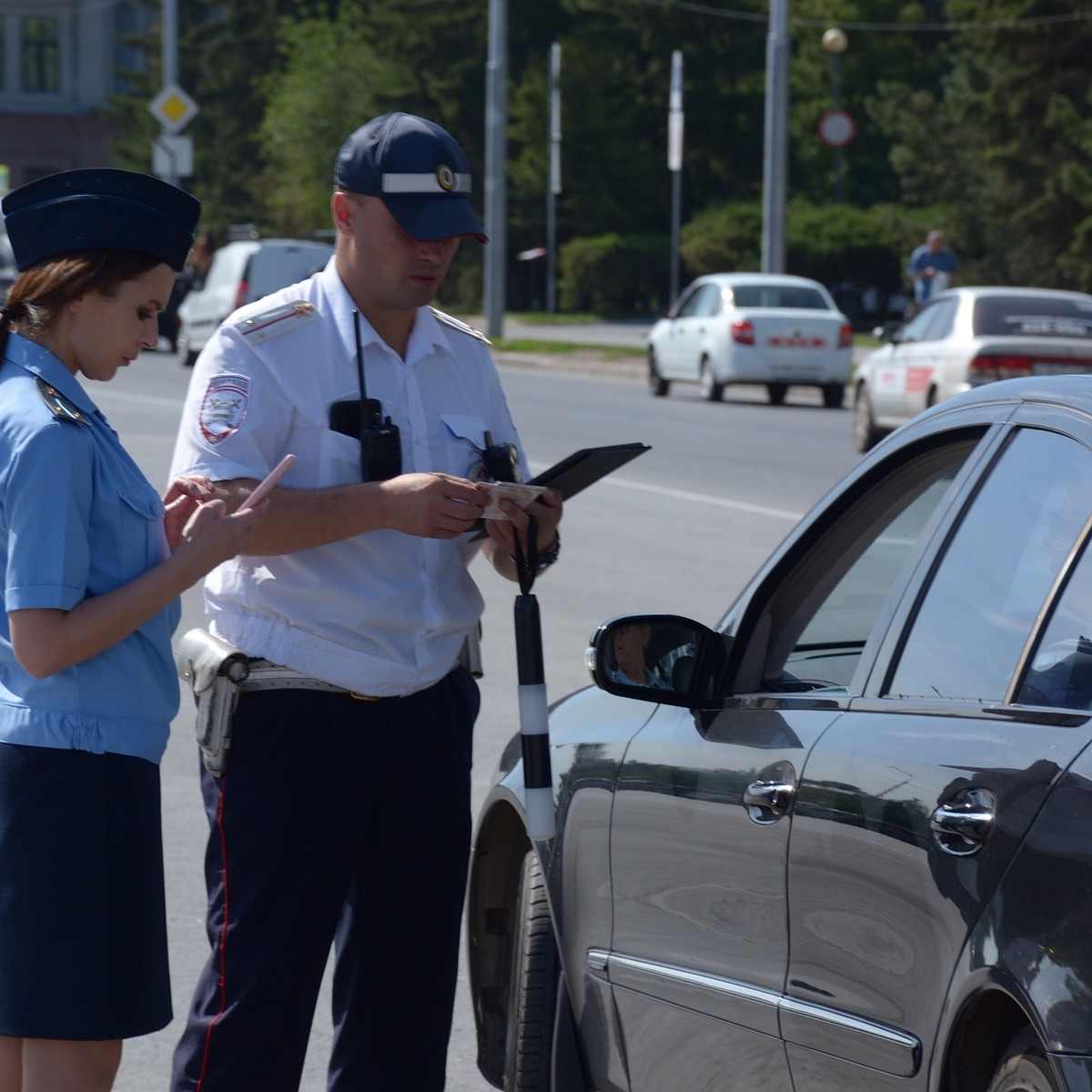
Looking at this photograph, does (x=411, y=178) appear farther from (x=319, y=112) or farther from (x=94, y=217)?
(x=319, y=112)

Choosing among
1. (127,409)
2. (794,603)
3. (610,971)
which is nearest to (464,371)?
(794,603)

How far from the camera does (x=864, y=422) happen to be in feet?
61.1

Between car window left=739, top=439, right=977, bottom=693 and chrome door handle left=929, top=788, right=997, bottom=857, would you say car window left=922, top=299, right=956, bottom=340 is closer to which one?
car window left=739, top=439, right=977, bottom=693

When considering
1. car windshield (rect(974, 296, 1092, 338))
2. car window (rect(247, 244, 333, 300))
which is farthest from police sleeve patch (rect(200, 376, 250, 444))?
car window (rect(247, 244, 333, 300))

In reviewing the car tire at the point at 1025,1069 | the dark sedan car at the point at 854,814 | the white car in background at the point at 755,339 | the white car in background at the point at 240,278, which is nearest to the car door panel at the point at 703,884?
the dark sedan car at the point at 854,814

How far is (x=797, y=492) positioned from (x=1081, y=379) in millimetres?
12126

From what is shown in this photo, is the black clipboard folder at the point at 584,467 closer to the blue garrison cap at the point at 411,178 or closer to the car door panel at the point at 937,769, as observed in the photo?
the blue garrison cap at the point at 411,178

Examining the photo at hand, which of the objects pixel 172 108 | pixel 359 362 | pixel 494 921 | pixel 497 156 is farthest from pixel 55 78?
pixel 359 362

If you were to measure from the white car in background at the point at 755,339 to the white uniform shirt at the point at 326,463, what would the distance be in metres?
20.7

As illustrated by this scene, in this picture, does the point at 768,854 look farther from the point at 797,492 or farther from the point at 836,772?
the point at 797,492

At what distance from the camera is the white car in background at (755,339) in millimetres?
24016

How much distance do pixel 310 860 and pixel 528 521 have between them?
644 mm

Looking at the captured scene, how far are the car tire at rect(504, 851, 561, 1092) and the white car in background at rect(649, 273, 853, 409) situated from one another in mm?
20485

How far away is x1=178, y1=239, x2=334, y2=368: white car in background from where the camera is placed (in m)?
28.9
